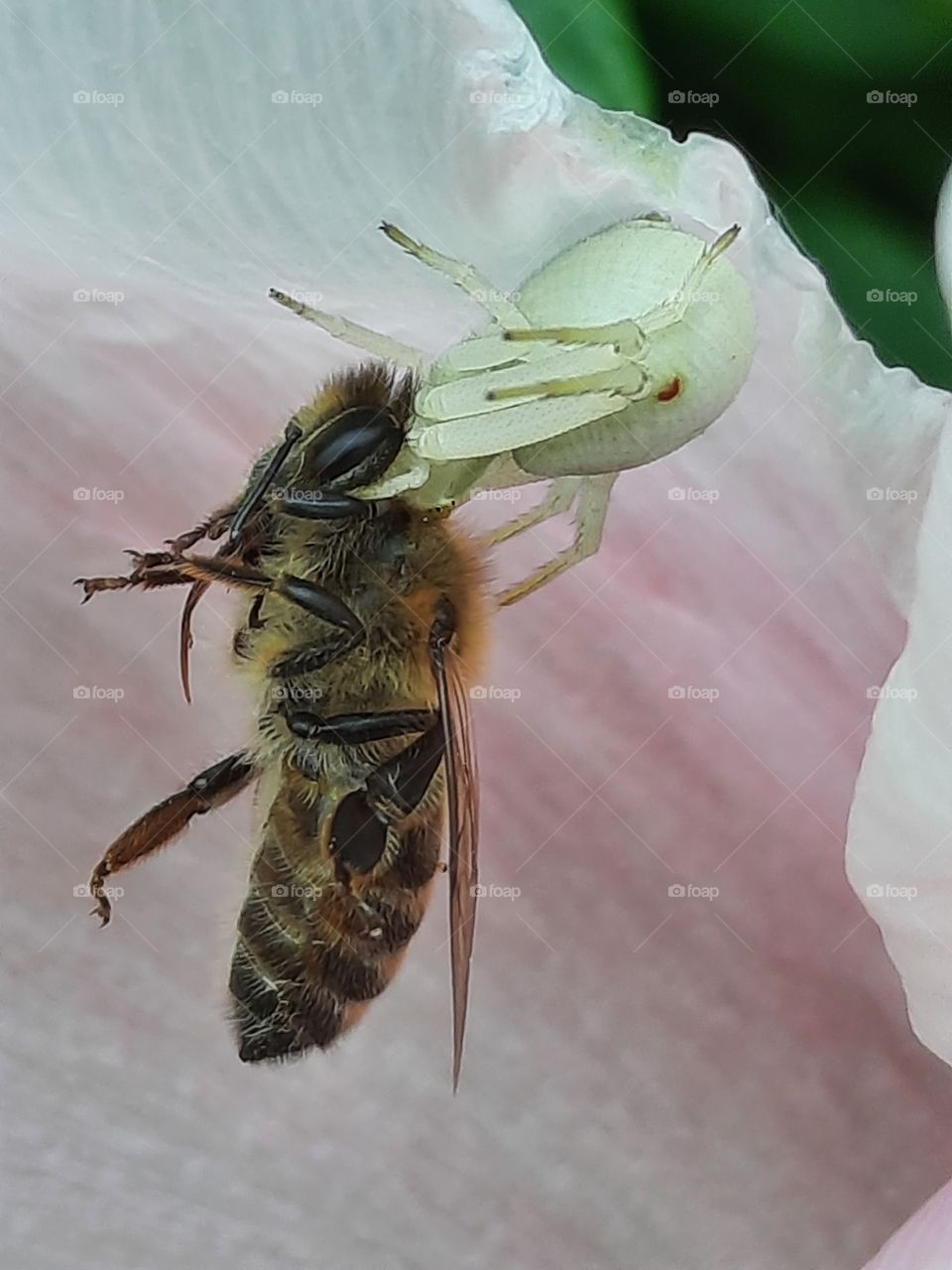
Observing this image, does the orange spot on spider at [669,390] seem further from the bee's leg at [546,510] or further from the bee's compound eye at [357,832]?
the bee's compound eye at [357,832]

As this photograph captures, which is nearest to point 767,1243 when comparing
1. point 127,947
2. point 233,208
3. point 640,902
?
point 640,902

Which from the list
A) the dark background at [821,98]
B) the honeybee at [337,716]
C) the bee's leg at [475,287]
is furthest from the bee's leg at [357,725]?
the dark background at [821,98]

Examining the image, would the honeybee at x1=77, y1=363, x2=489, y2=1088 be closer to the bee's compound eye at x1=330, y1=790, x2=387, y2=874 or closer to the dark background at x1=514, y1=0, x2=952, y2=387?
the bee's compound eye at x1=330, y1=790, x2=387, y2=874

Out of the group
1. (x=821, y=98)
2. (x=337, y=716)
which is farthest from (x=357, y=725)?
(x=821, y=98)

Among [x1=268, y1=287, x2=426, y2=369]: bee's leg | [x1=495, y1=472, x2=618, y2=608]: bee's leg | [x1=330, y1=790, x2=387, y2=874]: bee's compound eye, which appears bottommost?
[x1=330, y1=790, x2=387, y2=874]: bee's compound eye

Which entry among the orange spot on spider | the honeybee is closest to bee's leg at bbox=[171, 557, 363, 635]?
the honeybee

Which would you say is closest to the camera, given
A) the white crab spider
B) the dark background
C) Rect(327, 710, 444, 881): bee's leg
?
the white crab spider

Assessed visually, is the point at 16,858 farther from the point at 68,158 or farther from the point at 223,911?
the point at 68,158
